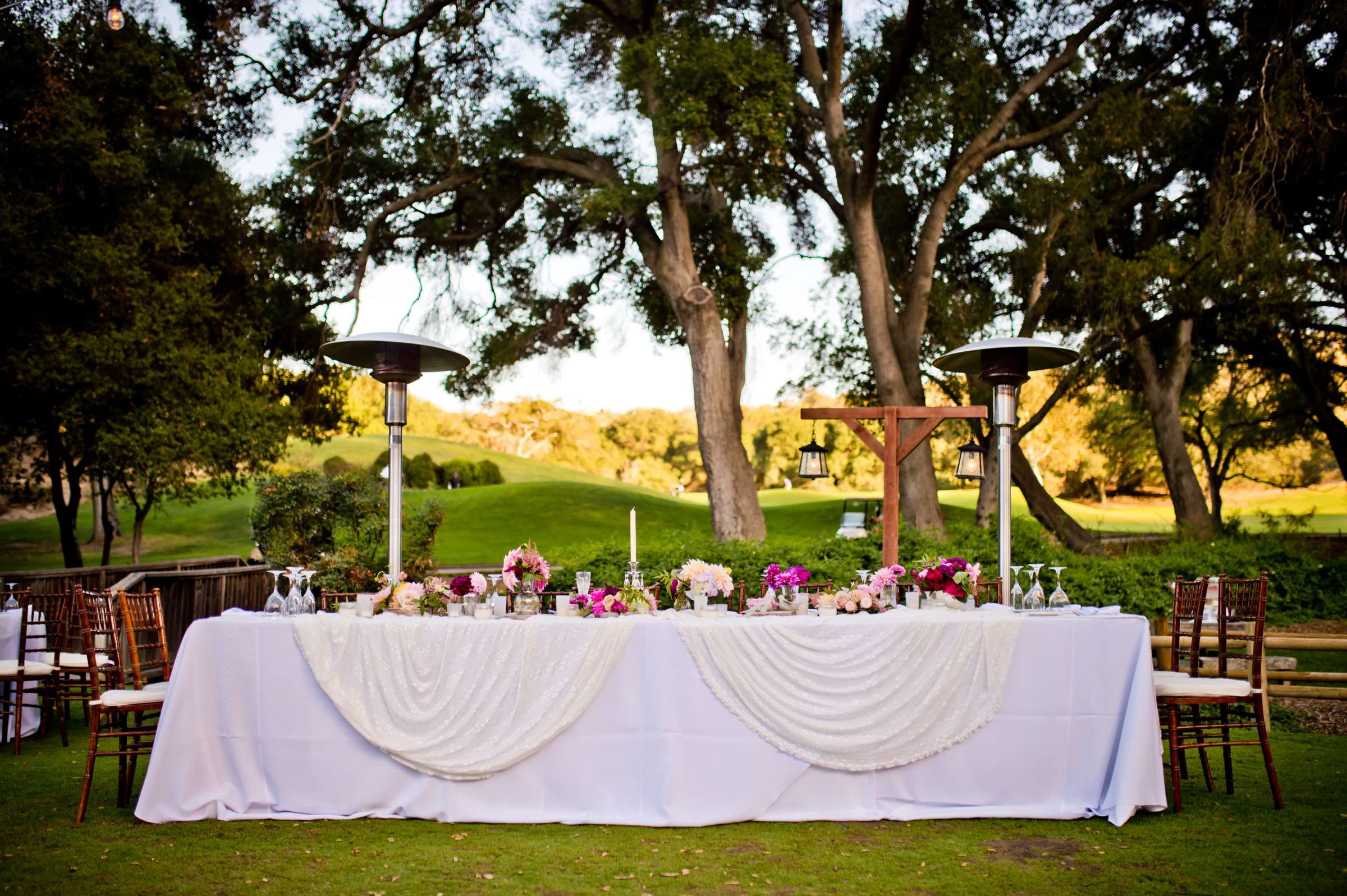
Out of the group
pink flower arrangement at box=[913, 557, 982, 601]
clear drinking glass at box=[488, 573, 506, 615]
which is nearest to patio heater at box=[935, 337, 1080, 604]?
pink flower arrangement at box=[913, 557, 982, 601]

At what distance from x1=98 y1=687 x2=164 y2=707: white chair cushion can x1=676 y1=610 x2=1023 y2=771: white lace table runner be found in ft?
8.34

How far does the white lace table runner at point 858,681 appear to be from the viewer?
496 centimetres

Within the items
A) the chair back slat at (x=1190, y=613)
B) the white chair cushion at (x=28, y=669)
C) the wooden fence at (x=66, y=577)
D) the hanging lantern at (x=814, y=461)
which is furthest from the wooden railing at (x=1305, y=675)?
the wooden fence at (x=66, y=577)

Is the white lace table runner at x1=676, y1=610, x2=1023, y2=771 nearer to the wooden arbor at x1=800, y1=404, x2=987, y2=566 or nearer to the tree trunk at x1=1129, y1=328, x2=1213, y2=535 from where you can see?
the wooden arbor at x1=800, y1=404, x2=987, y2=566

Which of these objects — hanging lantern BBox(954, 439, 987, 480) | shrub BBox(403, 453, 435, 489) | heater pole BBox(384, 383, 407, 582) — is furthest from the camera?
shrub BBox(403, 453, 435, 489)

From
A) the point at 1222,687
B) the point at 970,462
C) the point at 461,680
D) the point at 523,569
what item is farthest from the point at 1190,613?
the point at 461,680

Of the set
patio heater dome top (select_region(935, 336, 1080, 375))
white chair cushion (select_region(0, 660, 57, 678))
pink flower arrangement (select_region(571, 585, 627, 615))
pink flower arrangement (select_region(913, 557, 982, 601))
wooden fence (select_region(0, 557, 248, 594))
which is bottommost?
white chair cushion (select_region(0, 660, 57, 678))

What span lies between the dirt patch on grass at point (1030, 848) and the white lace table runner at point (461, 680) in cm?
182

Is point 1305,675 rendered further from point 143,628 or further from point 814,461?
point 143,628

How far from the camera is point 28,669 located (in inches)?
264

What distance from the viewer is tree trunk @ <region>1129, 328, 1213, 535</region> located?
16.8 metres

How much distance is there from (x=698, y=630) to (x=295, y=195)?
12.6 metres

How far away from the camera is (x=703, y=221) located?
51.9 ft

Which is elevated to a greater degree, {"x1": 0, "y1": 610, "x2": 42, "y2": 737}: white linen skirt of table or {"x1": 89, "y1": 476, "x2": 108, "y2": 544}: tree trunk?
{"x1": 89, "y1": 476, "x2": 108, "y2": 544}: tree trunk
